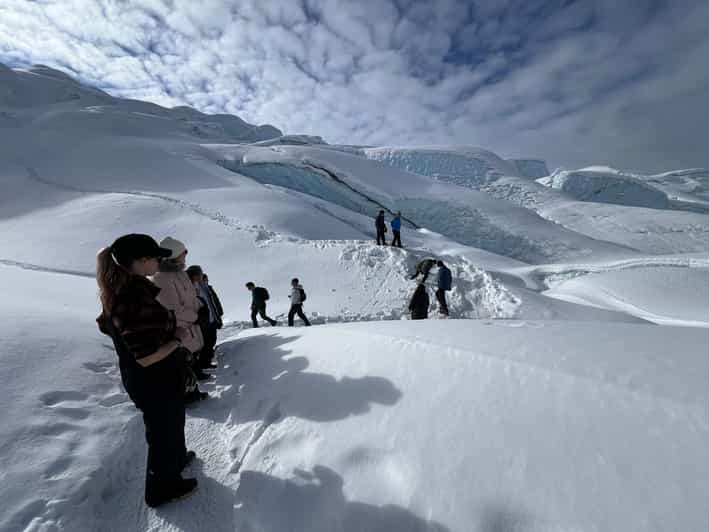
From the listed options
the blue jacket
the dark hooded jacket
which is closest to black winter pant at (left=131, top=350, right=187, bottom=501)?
the dark hooded jacket

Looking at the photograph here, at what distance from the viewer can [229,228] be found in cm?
1222

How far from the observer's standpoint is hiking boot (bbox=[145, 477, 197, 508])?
6.35 ft

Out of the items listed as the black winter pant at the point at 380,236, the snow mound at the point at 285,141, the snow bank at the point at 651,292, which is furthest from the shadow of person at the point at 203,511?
the snow mound at the point at 285,141

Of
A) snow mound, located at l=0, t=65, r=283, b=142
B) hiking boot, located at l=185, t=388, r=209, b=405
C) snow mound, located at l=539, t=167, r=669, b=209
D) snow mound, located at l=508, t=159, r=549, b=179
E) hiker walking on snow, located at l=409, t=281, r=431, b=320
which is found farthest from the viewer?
snow mound, located at l=508, t=159, r=549, b=179

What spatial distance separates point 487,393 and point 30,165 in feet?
105

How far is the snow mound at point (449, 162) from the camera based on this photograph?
45.9 m

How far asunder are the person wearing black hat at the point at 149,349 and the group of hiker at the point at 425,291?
174 inches

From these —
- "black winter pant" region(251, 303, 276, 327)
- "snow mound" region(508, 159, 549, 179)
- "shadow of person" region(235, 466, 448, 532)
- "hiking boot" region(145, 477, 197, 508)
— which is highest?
"snow mound" region(508, 159, 549, 179)

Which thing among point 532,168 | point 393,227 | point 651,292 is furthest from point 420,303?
point 532,168

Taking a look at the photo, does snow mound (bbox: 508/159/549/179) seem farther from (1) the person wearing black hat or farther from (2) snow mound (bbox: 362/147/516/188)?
(1) the person wearing black hat

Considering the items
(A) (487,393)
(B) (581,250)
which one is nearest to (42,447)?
(A) (487,393)

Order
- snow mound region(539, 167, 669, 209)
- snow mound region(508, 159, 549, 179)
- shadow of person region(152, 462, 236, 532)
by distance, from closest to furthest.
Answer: shadow of person region(152, 462, 236, 532)
snow mound region(539, 167, 669, 209)
snow mound region(508, 159, 549, 179)

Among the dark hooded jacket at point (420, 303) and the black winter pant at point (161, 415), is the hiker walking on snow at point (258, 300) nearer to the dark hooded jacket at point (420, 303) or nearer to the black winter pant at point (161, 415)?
the dark hooded jacket at point (420, 303)

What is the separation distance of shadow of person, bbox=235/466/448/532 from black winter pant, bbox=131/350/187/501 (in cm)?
49
